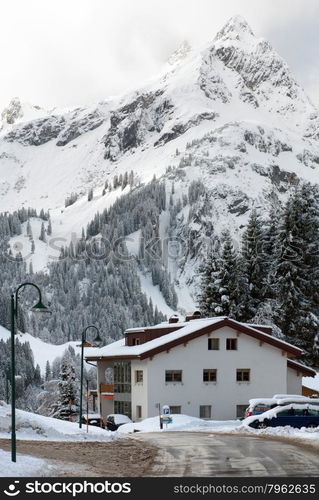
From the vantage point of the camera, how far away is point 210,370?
219 ft

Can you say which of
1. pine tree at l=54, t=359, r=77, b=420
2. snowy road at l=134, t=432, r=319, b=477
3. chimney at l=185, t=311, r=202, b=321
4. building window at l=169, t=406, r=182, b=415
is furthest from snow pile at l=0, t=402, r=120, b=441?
pine tree at l=54, t=359, r=77, b=420

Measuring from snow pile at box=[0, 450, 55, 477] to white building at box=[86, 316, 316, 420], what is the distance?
43.5 meters

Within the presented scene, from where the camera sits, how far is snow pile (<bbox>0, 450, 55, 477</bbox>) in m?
18.5

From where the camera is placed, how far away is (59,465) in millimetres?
21297

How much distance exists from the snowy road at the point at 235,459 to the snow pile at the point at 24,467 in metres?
2.79

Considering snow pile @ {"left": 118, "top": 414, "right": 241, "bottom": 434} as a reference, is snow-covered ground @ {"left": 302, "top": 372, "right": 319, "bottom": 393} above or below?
above

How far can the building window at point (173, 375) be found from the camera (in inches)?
2584

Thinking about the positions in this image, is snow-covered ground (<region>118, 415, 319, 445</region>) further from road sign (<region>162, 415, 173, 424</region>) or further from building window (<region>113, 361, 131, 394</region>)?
building window (<region>113, 361, 131, 394</region>)

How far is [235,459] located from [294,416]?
18.8m

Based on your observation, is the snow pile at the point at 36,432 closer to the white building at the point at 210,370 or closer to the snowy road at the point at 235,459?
the snowy road at the point at 235,459

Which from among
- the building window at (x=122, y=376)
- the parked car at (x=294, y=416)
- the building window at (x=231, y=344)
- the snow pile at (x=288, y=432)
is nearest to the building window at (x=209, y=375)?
the building window at (x=231, y=344)

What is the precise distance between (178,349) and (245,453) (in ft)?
131

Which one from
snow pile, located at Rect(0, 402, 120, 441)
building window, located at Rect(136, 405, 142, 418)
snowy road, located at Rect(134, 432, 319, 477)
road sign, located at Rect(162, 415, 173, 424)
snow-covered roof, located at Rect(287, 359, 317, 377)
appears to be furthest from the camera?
snow-covered roof, located at Rect(287, 359, 317, 377)
